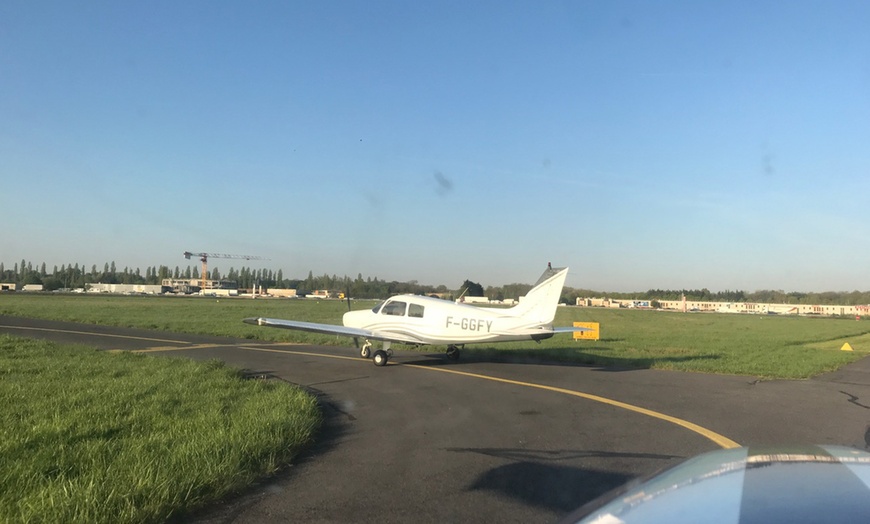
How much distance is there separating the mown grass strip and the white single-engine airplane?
5.79m

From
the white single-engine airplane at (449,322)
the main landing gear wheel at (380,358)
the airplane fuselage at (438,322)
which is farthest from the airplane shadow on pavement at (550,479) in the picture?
the main landing gear wheel at (380,358)

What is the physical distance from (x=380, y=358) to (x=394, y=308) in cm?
181

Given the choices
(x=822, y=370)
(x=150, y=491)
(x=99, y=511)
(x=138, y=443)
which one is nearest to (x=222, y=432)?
(x=138, y=443)

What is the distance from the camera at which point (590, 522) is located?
7.06ft

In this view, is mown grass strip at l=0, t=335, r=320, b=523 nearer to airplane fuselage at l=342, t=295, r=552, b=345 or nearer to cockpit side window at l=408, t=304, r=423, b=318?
airplane fuselage at l=342, t=295, r=552, b=345

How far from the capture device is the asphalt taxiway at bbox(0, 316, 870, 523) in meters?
5.49

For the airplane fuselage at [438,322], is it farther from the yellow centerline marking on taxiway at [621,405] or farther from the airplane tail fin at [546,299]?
the yellow centerline marking on taxiway at [621,405]

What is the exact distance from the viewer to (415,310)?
59.0 feet

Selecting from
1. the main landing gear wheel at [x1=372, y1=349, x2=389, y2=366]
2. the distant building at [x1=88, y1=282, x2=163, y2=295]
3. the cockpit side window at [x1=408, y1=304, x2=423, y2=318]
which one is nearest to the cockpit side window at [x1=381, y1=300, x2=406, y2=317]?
the cockpit side window at [x1=408, y1=304, x2=423, y2=318]

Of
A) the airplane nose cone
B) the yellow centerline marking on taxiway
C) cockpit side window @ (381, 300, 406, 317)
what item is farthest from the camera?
the airplane nose cone

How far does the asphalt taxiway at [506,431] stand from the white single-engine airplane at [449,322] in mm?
895

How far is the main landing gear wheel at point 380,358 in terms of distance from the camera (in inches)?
675

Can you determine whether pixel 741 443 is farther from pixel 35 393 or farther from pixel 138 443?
pixel 35 393

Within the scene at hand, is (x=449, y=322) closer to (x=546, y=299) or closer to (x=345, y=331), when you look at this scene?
(x=546, y=299)
